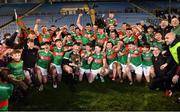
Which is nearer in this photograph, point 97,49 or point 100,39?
point 97,49

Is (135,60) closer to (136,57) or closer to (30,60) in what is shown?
(136,57)

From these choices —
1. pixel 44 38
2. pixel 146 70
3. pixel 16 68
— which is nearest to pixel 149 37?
pixel 146 70

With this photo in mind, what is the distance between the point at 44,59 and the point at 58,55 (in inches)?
17.6

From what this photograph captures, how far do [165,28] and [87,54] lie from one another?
9.32 feet

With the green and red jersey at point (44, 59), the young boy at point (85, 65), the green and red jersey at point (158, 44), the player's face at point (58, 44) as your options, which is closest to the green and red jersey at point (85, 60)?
the young boy at point (85, 65)

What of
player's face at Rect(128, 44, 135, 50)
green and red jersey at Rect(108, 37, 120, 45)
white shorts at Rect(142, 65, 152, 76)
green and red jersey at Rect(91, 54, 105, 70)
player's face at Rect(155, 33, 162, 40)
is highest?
player's face at Rect(155, 33, 162, 40)

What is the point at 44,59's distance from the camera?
879 centimetres

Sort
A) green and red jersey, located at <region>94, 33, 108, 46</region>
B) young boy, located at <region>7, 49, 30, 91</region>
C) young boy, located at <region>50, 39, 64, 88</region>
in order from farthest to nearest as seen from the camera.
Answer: green and red jersey, located at <region>94, 33, 108, 46</region> < young boy, located at <region>50, 39, 64, 88</region> < young boy, located at <region>7, 49, 30, 91</region>

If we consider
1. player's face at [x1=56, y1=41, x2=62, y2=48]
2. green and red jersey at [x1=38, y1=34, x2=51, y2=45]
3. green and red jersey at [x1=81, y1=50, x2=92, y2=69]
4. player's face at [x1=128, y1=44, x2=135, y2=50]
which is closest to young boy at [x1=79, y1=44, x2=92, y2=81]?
green and red jersey at [x1=81, y1=50, x2=92, y2=69]

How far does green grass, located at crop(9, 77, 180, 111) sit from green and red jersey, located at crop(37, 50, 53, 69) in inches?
26.1

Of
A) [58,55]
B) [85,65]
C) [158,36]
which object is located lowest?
[85,65]

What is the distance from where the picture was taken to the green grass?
295 inches

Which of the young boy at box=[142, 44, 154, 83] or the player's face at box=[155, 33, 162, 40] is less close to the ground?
the player's face at box=[155, 33, 162, 40]

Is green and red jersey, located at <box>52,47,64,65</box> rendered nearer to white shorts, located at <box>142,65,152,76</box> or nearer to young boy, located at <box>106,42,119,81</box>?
young boy, located at <box>106,42,119,81</box>
